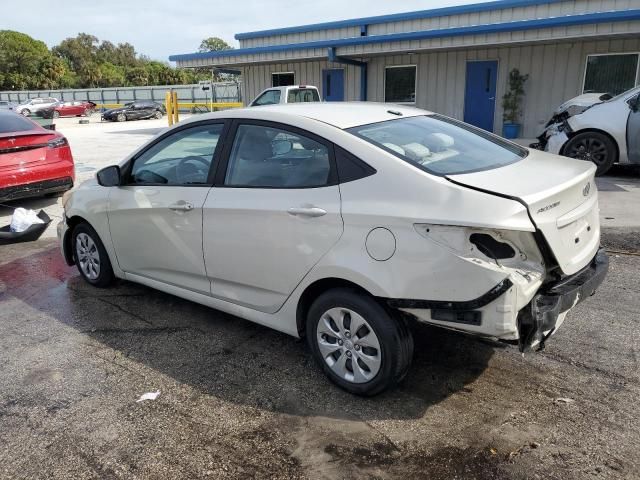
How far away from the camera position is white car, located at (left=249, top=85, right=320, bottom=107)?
14508 millimetres

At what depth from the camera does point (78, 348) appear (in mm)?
3846

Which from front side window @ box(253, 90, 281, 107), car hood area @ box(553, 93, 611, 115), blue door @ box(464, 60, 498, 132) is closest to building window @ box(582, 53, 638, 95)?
blue door @ box(464, 60, 498, 132)

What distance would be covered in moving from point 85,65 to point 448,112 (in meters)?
69.7

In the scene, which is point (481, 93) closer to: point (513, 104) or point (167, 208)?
point (513, 104)

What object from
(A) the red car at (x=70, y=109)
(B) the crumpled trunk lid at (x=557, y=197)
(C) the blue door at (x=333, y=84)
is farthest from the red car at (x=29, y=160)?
(A) the red car at (x=70, y=109)

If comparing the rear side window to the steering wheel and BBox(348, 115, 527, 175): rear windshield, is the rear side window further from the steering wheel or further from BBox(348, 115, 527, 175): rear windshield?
the steering wheel

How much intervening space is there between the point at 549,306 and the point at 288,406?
1514mm

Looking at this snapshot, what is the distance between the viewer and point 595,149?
911 centimetres

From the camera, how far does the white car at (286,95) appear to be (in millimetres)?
14508

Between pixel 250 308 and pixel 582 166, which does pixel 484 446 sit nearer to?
pixel 250 308

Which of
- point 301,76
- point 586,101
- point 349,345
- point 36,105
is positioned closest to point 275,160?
point 349,345

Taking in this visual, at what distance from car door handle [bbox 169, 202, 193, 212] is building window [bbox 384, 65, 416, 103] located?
1462cm

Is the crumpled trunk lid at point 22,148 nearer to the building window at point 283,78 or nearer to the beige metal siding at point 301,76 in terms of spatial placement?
the beige metal siding at point 301,76

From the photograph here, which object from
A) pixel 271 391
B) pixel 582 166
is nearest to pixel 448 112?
pixel 582 166
